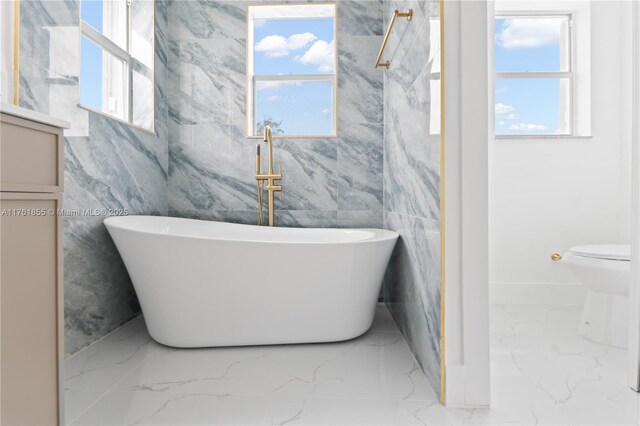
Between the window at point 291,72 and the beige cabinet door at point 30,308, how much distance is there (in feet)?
6.80

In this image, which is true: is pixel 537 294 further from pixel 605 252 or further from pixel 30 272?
pixel 30 272

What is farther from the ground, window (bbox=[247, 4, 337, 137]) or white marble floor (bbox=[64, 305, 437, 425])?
window (bbox=[247, 4, 337, 137])

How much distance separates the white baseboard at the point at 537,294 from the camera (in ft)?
9.01

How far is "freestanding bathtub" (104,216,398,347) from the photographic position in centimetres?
178

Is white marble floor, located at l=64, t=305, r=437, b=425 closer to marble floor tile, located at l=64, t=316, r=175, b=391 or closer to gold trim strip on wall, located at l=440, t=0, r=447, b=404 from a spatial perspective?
marble floor tile, located at l=64, t=316, r=175, b=391

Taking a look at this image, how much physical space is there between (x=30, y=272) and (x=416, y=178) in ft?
4.71

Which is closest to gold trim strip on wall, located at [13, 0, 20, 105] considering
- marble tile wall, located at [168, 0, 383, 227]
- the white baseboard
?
marble tile wall, located at [168, 0, 383, 227]

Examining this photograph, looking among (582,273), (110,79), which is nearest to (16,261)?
(110,79)

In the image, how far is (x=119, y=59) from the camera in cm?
247

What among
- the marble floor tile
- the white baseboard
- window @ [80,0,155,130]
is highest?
window @ [80,0,155,130]

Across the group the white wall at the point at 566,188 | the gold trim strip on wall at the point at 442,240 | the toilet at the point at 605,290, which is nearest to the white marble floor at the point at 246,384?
the gold trim strip on wall at the point at 442,240

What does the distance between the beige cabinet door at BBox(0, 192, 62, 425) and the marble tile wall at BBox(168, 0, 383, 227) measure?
6.20 feet

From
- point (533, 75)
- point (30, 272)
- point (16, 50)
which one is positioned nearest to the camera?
point (30, 272)

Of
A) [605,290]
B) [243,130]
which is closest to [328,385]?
[605,290]
